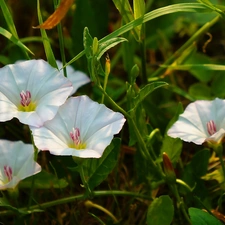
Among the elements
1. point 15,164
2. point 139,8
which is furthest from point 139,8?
point 15,164

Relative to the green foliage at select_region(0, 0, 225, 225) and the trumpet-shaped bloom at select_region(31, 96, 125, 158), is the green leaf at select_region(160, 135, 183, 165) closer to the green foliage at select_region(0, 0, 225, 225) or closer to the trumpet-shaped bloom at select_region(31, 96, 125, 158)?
the green foliage at select_region(0, 0, 225, 225)

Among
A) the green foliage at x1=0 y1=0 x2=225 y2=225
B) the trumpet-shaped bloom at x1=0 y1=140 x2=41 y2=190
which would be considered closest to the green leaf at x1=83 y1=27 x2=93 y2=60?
the green foliage at x1=0 y1=0 x2=225 y2=225

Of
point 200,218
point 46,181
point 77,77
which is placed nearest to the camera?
point 200,218

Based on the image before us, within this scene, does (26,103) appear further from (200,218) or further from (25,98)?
(200,218)

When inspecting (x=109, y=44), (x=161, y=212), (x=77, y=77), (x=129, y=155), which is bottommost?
(x=129, y=155)

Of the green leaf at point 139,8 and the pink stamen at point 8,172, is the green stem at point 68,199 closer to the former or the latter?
the pink stamen at point 8,172

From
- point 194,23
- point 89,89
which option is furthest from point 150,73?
point 194,23
